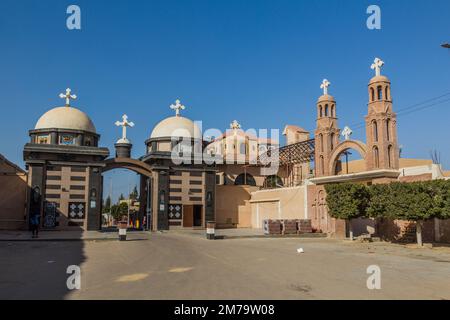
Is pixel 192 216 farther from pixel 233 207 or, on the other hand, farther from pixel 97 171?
pixel 97 171

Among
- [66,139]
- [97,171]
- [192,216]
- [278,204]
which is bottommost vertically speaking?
[192,216]

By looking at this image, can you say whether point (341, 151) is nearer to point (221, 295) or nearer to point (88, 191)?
point (88, 191)

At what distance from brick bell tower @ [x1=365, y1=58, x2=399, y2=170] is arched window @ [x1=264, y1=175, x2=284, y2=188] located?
20.4 m

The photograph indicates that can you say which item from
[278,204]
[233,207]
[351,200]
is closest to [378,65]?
[351,200]

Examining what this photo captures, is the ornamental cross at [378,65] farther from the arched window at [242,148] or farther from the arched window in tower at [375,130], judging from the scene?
the arched window at [242,148]

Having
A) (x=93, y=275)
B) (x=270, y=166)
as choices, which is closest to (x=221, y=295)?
(x=93, y=275)

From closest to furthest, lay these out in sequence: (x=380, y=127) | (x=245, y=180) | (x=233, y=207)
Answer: (x=380, y=127)
(x=233, y=207)
(x=245, y=180)

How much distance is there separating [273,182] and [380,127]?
2216 cm

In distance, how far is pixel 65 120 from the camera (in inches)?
1510

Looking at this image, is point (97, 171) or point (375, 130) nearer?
Answer: point (375, 130)

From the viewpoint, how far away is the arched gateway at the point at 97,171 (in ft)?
114

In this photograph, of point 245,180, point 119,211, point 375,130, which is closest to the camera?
point 375,130

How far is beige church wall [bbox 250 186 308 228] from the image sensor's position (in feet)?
117
